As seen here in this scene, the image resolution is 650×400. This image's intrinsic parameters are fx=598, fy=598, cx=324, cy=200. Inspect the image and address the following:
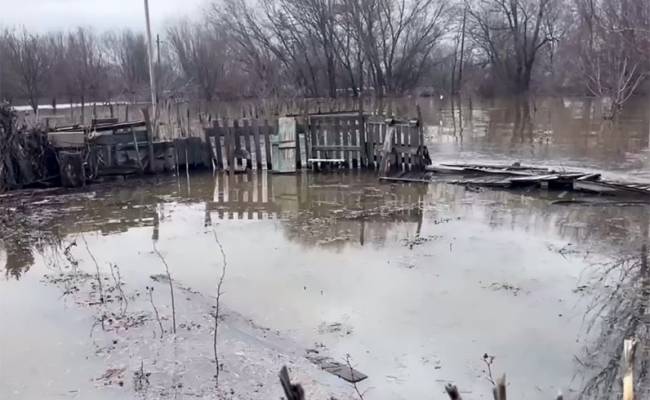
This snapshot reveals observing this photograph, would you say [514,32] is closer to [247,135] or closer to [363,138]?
[363,138]

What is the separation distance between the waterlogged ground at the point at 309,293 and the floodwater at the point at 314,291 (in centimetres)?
3

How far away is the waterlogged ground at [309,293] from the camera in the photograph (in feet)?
18.2

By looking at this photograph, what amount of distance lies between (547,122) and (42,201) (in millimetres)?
22551

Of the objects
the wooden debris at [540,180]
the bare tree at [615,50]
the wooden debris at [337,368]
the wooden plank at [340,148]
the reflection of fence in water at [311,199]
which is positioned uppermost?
the bare tree at [615,50]

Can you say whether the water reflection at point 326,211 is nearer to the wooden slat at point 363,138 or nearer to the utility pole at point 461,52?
the wooden slat at point 363,138

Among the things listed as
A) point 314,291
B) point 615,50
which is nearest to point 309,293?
point 314,291

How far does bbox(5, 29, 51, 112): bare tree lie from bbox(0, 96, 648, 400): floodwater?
30.6 meters

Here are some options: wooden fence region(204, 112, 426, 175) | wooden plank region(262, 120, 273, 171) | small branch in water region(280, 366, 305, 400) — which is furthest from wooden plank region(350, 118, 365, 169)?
small branch in water region(280, 366, 305, 400)

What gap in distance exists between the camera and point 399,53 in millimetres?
53094

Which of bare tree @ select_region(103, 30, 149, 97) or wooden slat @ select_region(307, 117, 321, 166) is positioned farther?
bare tree @ select_region(103, 30, 149, 97)

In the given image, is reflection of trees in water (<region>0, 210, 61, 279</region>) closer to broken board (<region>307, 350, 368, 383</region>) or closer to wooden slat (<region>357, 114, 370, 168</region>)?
broken board (<region>307, 350, 368, 383</region>)

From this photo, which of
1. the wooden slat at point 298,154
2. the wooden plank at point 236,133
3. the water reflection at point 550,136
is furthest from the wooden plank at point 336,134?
the water reflection at point 550,136

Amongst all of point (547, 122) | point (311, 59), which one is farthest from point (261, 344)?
point (311, 59)

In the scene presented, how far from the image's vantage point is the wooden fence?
15.6 metres
